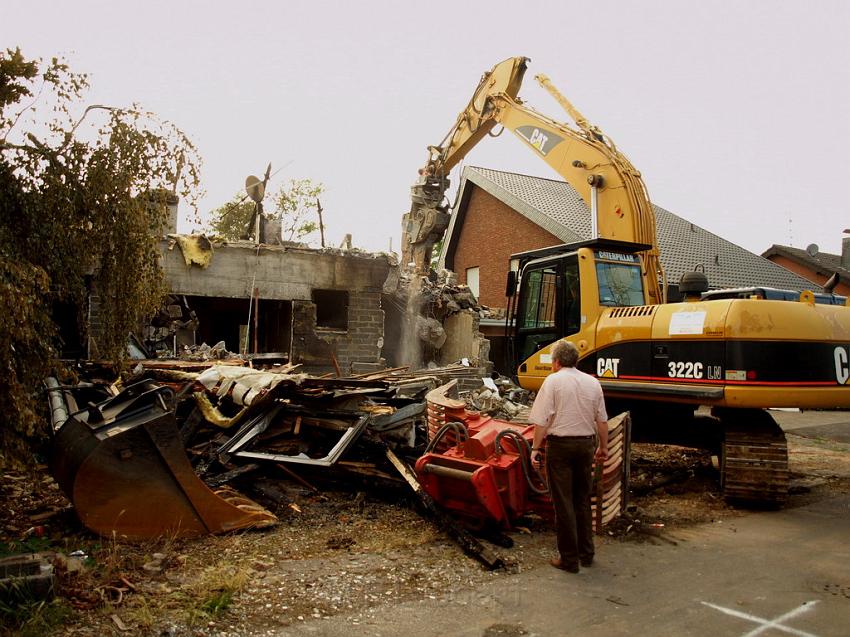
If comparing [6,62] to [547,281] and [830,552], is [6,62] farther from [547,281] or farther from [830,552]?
[830,552]

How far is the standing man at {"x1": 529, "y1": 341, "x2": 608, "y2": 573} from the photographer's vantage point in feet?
16.6

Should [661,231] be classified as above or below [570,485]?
above

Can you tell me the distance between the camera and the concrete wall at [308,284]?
506 inches

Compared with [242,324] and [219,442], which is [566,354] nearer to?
[219,442]

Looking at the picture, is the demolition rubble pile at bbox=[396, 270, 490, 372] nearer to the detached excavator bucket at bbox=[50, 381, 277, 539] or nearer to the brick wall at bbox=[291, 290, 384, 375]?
the brick wall at bbox=[291, 290, 384, 375]

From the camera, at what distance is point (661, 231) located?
1048 inches

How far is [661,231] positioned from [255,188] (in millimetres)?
17345

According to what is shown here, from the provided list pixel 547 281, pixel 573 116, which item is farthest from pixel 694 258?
pixel 547 281

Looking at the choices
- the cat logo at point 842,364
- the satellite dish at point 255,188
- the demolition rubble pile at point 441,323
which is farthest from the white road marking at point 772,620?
the satellite dish at point 255,188

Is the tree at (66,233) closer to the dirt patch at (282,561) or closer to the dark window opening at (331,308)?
the dirt patch at (282,561)

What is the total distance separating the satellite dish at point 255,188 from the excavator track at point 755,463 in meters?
10.5

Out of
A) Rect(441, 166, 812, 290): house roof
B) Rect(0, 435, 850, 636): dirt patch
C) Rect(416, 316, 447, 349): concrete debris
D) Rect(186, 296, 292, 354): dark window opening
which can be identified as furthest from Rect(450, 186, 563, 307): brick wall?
Rect(0, 435, 850, 636): dirt patch

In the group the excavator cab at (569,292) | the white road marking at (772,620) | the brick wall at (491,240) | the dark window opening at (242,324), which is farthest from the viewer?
the brick wall at (491,240)

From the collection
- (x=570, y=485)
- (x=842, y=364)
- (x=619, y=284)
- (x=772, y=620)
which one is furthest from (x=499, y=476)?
(x=842, y=364)
